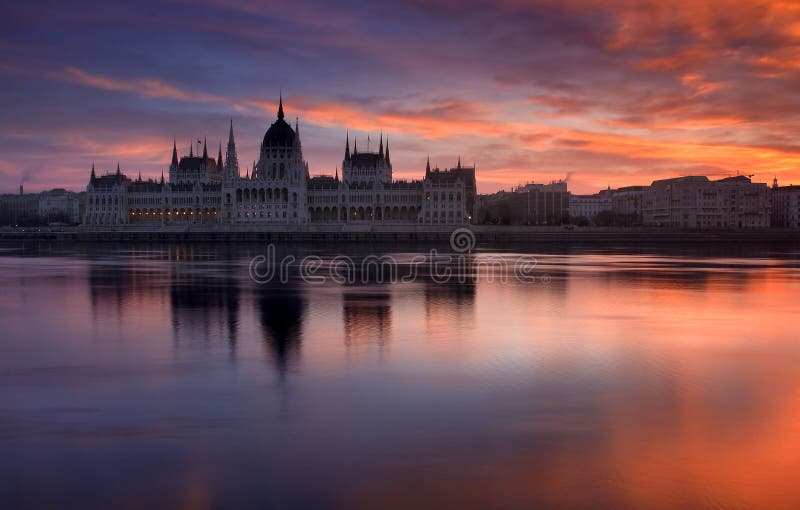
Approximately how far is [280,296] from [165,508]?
2146 cm

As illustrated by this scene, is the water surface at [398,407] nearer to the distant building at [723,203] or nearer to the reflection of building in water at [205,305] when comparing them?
the reflection of building in water at [205,305]

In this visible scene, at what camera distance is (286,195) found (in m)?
162

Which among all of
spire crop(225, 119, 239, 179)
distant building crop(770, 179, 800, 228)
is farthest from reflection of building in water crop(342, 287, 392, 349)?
distant building crop(770, 179, 800, 228)

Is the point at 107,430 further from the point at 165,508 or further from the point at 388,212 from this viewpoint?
the point at 388,212

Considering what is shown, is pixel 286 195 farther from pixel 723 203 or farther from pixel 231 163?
pixel 723 203

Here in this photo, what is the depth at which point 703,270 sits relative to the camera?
46906 mm

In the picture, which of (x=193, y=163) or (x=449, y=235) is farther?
(x=193, y=163)

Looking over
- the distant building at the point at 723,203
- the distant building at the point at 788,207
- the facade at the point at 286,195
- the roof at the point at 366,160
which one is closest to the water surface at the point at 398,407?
the facade at the point at 286,195

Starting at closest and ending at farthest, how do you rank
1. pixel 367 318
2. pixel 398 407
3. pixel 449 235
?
pixel 398 407
pixel 367 318
pixel 449 235

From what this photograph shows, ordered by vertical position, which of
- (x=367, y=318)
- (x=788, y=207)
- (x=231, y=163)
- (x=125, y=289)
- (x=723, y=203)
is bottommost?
(x=367, y=318)

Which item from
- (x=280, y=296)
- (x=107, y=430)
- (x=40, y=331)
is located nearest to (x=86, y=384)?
(x=107, y=430)

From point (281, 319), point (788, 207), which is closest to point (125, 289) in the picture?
point (281, 319)

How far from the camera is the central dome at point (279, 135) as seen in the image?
16862cm

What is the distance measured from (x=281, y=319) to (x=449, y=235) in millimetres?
91289
